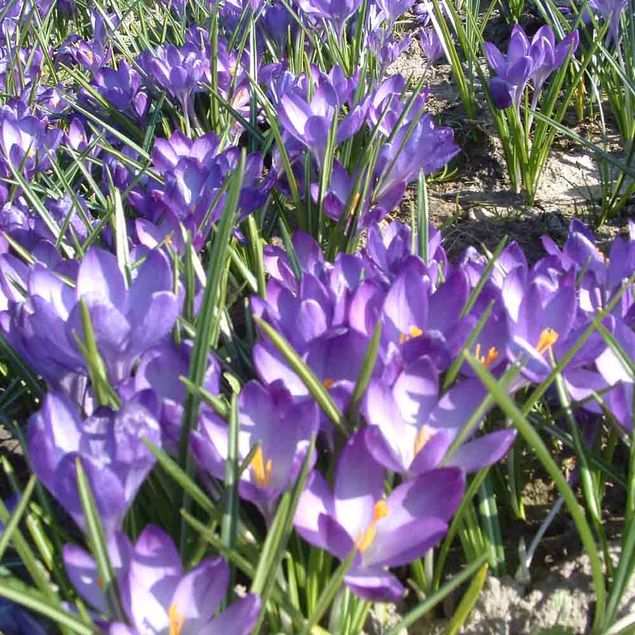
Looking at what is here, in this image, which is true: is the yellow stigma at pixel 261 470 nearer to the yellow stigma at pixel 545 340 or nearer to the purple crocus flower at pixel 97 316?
the purple crocus flower at pixel 97 316

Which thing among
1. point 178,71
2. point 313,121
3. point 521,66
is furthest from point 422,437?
point 178,71

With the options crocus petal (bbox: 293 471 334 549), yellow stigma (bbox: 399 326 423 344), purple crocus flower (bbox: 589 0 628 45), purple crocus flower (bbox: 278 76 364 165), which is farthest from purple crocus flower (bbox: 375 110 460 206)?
crocus petal (bbox: 293 471 334 549)

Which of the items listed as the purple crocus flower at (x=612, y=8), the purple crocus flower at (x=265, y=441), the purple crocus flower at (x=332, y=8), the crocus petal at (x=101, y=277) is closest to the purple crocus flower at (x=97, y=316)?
the crocus petal at (x=101, y=277)

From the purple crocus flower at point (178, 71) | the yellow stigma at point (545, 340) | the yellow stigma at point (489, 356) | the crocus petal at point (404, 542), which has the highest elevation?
the purple crocus flower at point (178, 71)

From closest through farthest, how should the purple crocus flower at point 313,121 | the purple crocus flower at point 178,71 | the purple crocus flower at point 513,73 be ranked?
1. the purple crocus flower at point 313,121
2. the purple crocus flower at point 513,73
3. the purple crocus flower at point 178,71

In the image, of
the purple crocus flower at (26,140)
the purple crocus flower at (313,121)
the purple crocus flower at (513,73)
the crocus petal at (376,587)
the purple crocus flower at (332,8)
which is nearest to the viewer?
the crocus petal at (376,587)

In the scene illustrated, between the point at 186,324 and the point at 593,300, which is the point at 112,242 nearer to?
the point at 186,324

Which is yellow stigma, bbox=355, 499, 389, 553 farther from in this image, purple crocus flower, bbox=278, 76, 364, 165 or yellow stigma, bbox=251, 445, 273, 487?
purple crocus flower, bbox=278, 76, 364, 165
